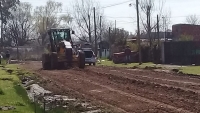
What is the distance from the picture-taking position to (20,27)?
112 m

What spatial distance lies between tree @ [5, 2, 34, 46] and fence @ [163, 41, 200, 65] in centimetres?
6358

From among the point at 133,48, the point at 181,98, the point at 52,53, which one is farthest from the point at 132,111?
the point at 133,48

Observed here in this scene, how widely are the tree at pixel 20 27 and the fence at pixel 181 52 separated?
6358 cm

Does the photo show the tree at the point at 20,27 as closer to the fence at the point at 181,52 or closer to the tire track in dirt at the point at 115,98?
the fence at the point at 181,52

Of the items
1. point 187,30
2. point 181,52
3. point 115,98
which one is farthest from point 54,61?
point 187,30

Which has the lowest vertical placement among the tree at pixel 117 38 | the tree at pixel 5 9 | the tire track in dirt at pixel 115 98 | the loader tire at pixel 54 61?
the tire track in dirt at pixel 115 98

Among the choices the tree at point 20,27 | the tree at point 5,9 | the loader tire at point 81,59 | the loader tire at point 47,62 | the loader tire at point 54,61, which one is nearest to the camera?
the loader tire at point 81,59

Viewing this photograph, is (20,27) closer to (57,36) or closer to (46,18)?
(46,18)

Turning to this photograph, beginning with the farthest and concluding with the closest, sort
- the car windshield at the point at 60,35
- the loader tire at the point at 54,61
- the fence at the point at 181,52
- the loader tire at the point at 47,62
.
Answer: the fence at the point at 181,52 → the car windshield at the point at 60,35 → the loader tire at the point at 47,62 → the loader tire at the point at 54,61

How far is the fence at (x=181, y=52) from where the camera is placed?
49.0 meters

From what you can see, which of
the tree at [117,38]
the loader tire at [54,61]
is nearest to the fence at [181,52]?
the loader tire at [54,61]

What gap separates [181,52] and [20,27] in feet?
225

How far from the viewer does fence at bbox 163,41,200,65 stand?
49.0 meters

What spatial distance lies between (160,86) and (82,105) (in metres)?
6.68
